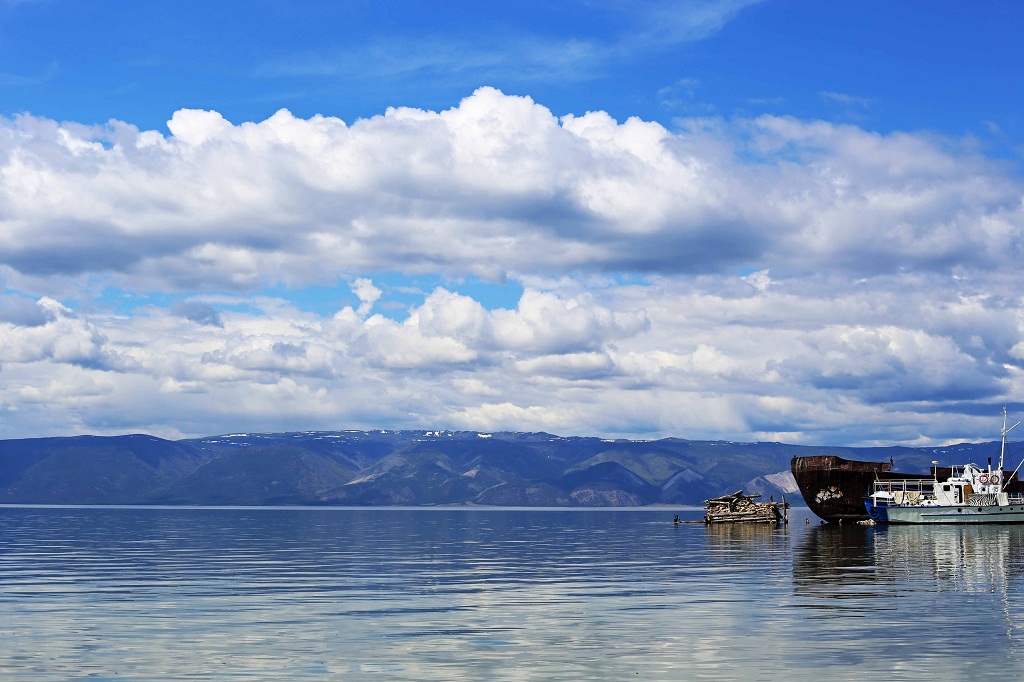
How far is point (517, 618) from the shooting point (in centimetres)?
4666

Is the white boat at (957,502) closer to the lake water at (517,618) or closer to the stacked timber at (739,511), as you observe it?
the stacked timber at (739,511)

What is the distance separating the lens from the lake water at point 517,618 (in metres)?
33.6

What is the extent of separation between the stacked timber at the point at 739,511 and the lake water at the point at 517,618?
9219cm

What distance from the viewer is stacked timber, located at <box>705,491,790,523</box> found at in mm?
181000

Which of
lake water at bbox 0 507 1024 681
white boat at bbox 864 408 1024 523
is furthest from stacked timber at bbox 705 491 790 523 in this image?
lake water at bbox 0 507 1024 681

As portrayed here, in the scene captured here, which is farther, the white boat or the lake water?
the white boat

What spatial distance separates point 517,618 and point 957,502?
151 m

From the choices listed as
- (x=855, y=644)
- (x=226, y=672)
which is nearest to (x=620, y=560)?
(x=855, y=644)

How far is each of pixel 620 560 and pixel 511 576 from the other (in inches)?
795

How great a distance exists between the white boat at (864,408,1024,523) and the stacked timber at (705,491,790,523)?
670 inches

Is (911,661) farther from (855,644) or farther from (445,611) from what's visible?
(445,611)

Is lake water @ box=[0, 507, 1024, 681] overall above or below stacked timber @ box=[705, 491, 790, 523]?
above

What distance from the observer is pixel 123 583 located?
65875 mm

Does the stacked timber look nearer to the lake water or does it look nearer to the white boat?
the white boat
